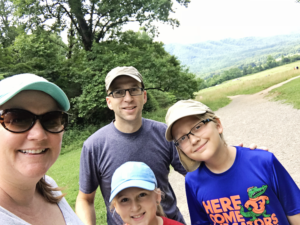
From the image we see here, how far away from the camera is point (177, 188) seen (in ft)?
19.0

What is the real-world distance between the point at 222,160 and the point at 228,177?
0.13 metres

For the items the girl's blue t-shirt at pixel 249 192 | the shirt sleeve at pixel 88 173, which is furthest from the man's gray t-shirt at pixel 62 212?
the girl's blue t-shirt at pixel 249 192

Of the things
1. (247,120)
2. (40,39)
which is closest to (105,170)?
(247,120)

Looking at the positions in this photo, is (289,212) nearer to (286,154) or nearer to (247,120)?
(286,154)

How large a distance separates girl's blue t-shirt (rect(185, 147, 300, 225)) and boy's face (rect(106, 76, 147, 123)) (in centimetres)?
79

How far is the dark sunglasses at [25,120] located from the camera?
1.09 m

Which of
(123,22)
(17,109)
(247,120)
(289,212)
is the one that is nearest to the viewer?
(17,109)

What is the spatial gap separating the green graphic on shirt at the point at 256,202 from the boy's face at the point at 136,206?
711 mm

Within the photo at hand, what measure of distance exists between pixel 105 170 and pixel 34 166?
0.89m

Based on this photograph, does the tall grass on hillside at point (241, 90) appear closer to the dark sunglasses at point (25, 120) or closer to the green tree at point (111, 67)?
the green tree at point (111, 67)

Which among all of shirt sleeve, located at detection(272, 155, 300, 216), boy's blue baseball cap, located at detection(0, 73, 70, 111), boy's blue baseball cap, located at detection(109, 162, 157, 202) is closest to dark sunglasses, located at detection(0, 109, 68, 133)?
boy's blue baseball cap, located at detection(0, 73, 70, 111)

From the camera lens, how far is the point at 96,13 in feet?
48.9

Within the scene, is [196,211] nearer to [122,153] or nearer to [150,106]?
[122,153]

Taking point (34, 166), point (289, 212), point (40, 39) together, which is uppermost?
point (40, 39)
